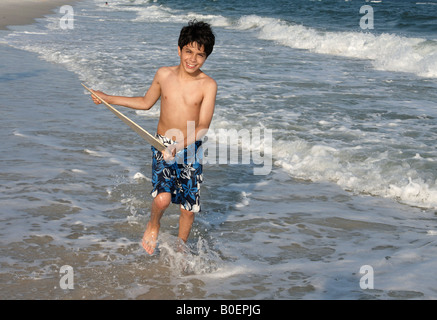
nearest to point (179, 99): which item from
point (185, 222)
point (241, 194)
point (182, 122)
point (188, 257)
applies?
point (182, 122)

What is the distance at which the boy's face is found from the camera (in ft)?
12.0

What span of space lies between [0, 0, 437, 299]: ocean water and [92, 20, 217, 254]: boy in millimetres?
433

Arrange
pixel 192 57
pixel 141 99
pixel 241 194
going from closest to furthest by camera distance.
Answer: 1. pixel 192 57
2. pixel 141 99
3. pixel 241 194

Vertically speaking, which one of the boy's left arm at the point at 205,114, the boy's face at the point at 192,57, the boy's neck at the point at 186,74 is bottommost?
the boy's left arm at the point at 205,114

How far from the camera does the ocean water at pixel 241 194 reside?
12.2 feet

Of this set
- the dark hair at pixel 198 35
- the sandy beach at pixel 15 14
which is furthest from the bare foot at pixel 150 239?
the sandy beach at pixel 15 14

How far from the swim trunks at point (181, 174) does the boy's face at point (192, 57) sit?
51cm

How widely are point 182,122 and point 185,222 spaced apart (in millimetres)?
741

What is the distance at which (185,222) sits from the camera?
13.3 feet

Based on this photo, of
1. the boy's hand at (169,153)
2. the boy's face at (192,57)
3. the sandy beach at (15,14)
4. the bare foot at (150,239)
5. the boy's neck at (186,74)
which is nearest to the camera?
the boy's hand at (169,153)

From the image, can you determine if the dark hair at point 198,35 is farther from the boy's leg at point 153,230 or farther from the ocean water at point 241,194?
the ocean water at point 241,194

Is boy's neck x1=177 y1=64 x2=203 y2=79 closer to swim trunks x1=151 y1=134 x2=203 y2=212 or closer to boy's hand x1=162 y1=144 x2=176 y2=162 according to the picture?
swim trunks x1=151 y1=134 x2=203 y2=212

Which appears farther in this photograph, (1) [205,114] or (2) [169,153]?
Answer: (1) [205,114]

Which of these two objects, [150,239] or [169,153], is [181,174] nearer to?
[169,153]
